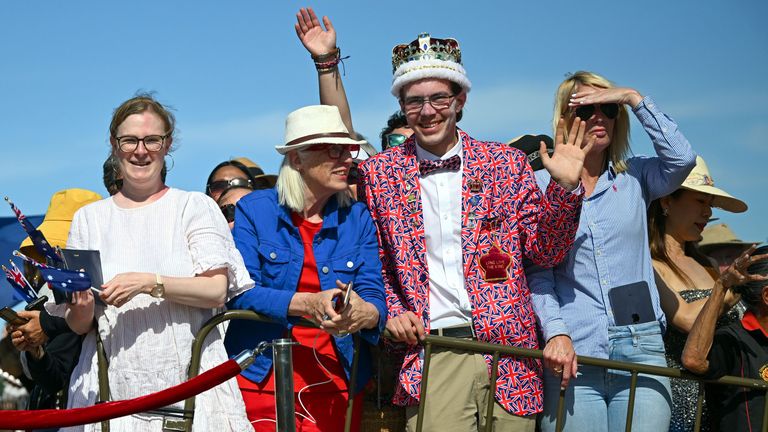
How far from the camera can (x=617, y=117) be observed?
17.3 ft

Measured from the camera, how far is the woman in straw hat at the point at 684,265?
537 cm

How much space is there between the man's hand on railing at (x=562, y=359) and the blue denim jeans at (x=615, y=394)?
0.42 ft

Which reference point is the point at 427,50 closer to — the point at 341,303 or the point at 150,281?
the point at 341,303

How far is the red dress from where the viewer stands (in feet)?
15.3

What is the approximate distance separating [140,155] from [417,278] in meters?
1.41

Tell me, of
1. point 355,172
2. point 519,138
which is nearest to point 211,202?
point 355,172

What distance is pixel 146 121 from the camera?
15.3 feet

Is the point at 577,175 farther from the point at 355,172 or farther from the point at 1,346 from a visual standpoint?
the point at 1,346

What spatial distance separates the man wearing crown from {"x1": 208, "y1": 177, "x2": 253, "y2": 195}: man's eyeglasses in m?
1.51

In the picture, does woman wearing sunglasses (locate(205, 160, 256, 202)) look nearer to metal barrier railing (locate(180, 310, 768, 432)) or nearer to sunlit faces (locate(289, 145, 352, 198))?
sunlit faces (locate(289, 145, 352, 198))

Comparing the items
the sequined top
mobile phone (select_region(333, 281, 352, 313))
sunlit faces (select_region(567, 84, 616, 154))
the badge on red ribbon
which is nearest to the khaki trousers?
the badge on red ribbon

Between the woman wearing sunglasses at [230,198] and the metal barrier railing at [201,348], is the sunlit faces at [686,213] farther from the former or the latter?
the woman wearing sunglasses at [230,198]

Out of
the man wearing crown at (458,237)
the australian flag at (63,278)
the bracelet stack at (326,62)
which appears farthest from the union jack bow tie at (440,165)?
the australian flag at (63,278)

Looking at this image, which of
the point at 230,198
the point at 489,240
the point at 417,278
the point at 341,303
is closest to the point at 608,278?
the point at 489,240
